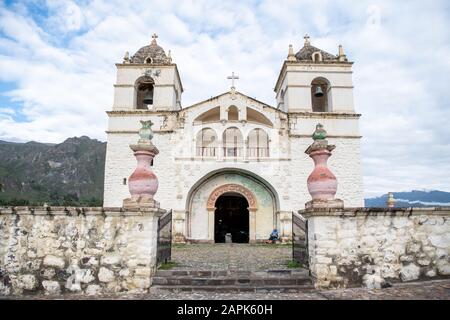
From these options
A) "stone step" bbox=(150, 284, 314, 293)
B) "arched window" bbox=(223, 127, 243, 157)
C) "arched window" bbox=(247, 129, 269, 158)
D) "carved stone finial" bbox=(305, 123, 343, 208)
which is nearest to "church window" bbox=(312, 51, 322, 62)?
"arched window" bbox=(247, 129, 269, 158)

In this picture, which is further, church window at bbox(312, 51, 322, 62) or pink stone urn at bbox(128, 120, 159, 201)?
church window at bbox(312, 51, 322, 62)

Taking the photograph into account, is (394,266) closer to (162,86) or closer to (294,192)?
(294,192)

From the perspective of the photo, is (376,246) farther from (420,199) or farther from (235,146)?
(420,199)

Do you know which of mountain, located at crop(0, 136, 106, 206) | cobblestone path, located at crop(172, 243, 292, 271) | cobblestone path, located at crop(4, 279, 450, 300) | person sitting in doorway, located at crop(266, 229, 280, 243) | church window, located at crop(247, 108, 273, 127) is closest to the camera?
cobblestone path, located at crop(4, 279, 450, 300)

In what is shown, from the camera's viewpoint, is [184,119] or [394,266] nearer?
[394,266]

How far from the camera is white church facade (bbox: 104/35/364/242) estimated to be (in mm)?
17406

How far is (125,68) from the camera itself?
63.5 ft

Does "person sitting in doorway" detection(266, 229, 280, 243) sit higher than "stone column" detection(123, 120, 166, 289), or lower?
lower

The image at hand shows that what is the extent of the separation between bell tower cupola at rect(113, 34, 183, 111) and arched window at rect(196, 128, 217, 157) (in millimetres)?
2439

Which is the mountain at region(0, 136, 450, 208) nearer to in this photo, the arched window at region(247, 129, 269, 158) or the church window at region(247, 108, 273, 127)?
the church window at region(247, 108, 273, 127)

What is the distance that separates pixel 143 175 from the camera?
21.3ft

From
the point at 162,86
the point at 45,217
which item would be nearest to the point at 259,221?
the point at 162,86

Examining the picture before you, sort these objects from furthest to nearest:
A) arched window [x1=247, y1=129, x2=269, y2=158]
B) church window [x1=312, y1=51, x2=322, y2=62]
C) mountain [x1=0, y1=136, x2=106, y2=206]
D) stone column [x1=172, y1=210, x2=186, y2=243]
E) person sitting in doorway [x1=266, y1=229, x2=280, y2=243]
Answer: mountain [x1=0, y1=136, x2=106, y2=206], church window [x1=312, y1=51, x2=322, y2=62], arched window [x1=247, y1=129, x2=269, y2=158], person sitting in doorway [x1=266, y1=229, x2=280, y2=243], stone column [x1=172, y1=210, x2=186, y2=243]
